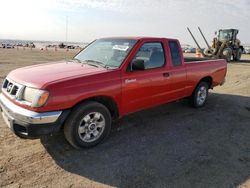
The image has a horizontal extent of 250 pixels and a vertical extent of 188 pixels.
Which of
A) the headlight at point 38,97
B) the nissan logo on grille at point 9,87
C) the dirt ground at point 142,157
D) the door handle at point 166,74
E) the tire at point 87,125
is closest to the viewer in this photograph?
the dirt ground at point 142,157

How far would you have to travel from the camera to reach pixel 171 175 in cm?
348

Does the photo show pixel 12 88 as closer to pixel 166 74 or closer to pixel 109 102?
pixel 109 102

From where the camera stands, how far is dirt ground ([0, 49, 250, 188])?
3.35 metres

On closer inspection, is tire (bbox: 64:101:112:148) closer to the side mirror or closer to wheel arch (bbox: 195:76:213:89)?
the side mirror

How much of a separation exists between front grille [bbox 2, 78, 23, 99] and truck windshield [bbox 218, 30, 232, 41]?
22695mm

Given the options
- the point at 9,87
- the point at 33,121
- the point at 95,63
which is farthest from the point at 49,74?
the point at 95,63

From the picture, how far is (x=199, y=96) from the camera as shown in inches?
263

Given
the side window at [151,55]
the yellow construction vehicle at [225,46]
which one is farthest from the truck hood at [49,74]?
the yellow construction vehicle at [225,46]

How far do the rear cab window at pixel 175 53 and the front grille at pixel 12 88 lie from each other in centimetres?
320

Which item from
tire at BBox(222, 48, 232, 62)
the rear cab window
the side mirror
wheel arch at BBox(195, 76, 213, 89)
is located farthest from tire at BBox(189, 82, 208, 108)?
tire at BBox(222, 48, 232, 62)

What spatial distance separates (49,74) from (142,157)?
199 cm

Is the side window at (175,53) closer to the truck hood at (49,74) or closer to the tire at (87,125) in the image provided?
the truck hood at (49,74)

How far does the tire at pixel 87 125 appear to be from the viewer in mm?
3833

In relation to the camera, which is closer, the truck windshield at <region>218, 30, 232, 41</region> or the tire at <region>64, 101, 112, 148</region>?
the tire at <region>64, 101, 112, 148</region>
